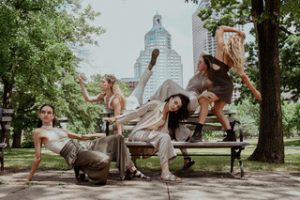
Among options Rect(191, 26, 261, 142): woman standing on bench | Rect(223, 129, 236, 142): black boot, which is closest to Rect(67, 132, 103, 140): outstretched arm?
Rect(191, 26, 261, 142): woman standing on bench

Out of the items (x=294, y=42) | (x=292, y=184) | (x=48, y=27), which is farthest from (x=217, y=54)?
(x=294, y=42)

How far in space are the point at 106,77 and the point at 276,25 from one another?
4.48 m

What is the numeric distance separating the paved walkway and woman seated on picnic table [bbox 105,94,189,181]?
1.45ft

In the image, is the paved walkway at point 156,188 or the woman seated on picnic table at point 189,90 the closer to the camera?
the paved walkway at point 156,188

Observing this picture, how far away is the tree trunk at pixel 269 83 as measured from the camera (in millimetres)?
8617

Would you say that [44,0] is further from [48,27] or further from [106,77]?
[106,77]

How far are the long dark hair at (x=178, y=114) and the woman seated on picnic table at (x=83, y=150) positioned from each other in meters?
1.07

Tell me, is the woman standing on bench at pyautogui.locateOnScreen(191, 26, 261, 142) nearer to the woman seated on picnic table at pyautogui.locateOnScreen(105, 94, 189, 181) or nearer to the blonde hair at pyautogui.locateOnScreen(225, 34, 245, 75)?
the blonde hair at pyautogui.locateOnScreen(225, 34, 245, 75)

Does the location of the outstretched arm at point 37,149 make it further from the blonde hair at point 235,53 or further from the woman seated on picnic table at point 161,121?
the blonde hair at point 235,53

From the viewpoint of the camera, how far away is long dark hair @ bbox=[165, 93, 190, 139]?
594cm

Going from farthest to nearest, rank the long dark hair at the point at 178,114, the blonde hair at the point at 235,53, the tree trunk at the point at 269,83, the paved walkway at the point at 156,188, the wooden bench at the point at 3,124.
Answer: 1. the tree trunk at the point at 269,83
2. the wooden bench at the point at 3,124
3. the blonde hair at the point at 235,53
4. the long dark hair at the point at 178,114
5. the paved walkway at the point at 156,188

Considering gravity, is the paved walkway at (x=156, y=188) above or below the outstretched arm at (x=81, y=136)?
below

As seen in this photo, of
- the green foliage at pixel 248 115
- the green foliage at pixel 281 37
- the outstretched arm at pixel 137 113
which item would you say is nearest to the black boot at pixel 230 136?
the outstretched arm at pixel 137 113

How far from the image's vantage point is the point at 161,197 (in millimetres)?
4078
